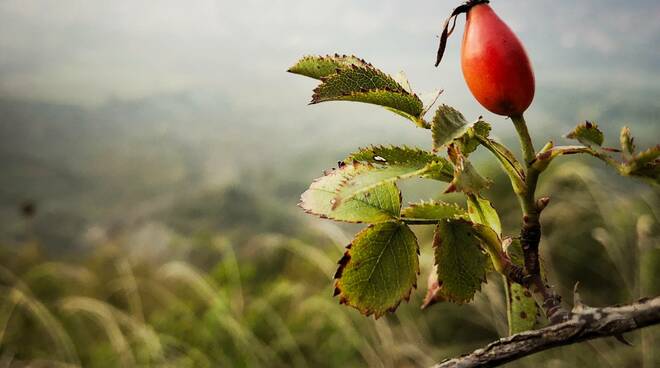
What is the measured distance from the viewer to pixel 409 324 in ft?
7.63

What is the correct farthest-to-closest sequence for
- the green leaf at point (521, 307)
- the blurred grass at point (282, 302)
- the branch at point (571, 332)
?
the blurred grass at point (282, 302) < the green leaf at point (521, 307) < the branch at point (571, 332)

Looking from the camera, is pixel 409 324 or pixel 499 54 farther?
pixel 409 324

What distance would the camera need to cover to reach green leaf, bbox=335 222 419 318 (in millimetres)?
375

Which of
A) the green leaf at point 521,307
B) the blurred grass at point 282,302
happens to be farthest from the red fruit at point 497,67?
the blurred grass at point 282,302

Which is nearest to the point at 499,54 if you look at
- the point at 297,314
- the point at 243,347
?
the point at 243,347

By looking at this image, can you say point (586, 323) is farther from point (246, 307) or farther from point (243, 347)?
point (246, 307)

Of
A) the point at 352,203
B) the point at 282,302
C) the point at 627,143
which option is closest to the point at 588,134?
the point at 627,143

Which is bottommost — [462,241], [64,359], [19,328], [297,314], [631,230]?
[631,230]

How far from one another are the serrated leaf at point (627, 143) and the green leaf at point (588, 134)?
2 centimetres

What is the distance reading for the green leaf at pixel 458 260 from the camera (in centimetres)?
36

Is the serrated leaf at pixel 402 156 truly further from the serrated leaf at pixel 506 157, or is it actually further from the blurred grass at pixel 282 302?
the blurred grass at pixel 282 302

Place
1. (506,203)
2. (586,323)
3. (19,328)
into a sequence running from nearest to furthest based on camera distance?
(586,323)
(19,328)
(506,203)

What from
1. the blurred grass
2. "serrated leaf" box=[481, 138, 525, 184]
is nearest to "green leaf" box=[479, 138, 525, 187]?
"serrated leaf" box=[481, 138, 525, 184]

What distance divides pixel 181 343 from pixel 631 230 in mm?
1865
